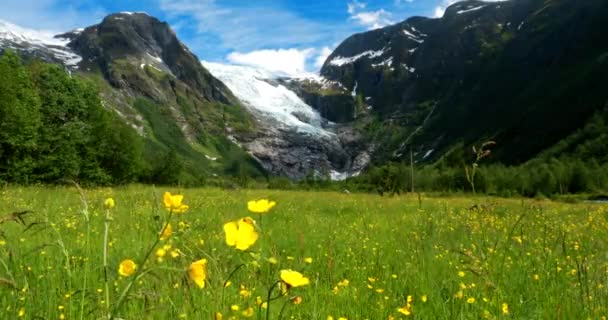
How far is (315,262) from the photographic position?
609cm

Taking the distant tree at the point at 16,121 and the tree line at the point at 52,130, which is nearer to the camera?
the distant tree at the point at 16,121

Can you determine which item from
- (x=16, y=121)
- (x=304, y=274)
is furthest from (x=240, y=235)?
(x=16, y=121)

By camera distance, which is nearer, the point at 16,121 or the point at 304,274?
the point at 304,274

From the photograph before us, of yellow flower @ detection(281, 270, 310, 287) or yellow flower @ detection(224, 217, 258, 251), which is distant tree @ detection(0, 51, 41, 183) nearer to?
yellow flower @ detection(224, 217, 258, 251)

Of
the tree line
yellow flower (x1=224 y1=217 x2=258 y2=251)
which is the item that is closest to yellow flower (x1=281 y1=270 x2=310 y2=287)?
yellow flower (x1=224 y1=217 x2=258 y2=251)

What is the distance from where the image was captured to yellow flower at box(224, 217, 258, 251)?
146cm

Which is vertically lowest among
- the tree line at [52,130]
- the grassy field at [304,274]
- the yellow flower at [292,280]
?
the grassy field at [304,274]

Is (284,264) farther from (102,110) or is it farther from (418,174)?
(418,174)

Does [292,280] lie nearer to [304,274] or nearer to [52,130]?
[304,274]

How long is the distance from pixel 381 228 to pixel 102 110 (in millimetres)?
32385

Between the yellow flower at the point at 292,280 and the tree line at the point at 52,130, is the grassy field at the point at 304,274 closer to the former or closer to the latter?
the yellow flower at the point at 292,280

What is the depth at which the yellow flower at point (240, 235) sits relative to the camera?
4.78ft

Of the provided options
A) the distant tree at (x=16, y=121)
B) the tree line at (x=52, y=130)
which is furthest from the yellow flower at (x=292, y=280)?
the distant tree at (x=16, y=121)

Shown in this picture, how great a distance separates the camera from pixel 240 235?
148 centimetres
